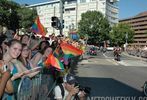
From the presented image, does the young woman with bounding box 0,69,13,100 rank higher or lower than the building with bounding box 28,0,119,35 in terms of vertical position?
lower

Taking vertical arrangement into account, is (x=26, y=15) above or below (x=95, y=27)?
above

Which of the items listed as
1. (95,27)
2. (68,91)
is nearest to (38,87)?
(68,91)

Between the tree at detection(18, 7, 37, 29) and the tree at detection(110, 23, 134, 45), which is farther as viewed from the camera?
the tree at detection(110, 23, 134, 45)

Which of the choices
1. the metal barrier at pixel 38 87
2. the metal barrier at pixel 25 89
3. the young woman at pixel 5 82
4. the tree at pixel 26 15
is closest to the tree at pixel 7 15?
Result: the tree at pixel 26 15

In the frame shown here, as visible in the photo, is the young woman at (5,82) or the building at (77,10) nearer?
the young woman at (5,82)

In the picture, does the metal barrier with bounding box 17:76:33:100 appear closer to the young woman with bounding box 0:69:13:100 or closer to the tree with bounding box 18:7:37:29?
the young woman with bounding box 0:69:13:100

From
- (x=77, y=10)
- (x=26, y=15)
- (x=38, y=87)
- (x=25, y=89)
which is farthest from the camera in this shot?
(x=77, y=10)

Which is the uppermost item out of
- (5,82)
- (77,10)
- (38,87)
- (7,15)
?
(77,10)

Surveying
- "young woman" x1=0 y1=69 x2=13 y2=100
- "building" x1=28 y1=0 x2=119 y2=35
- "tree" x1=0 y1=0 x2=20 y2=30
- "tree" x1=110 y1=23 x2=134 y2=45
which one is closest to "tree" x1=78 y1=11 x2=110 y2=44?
"tree" x1=110 y1=23 x2=134 y2=45

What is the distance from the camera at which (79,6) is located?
17662 cm

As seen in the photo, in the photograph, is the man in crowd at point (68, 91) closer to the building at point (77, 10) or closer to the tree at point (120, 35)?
the tree at point (120, 35)

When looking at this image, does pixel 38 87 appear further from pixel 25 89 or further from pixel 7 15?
pixel 7 15

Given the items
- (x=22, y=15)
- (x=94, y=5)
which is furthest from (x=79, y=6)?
(x=22, y=15)

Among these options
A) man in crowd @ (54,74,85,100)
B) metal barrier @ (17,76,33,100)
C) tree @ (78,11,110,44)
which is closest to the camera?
metal barrier @ (17,76,33,100)
